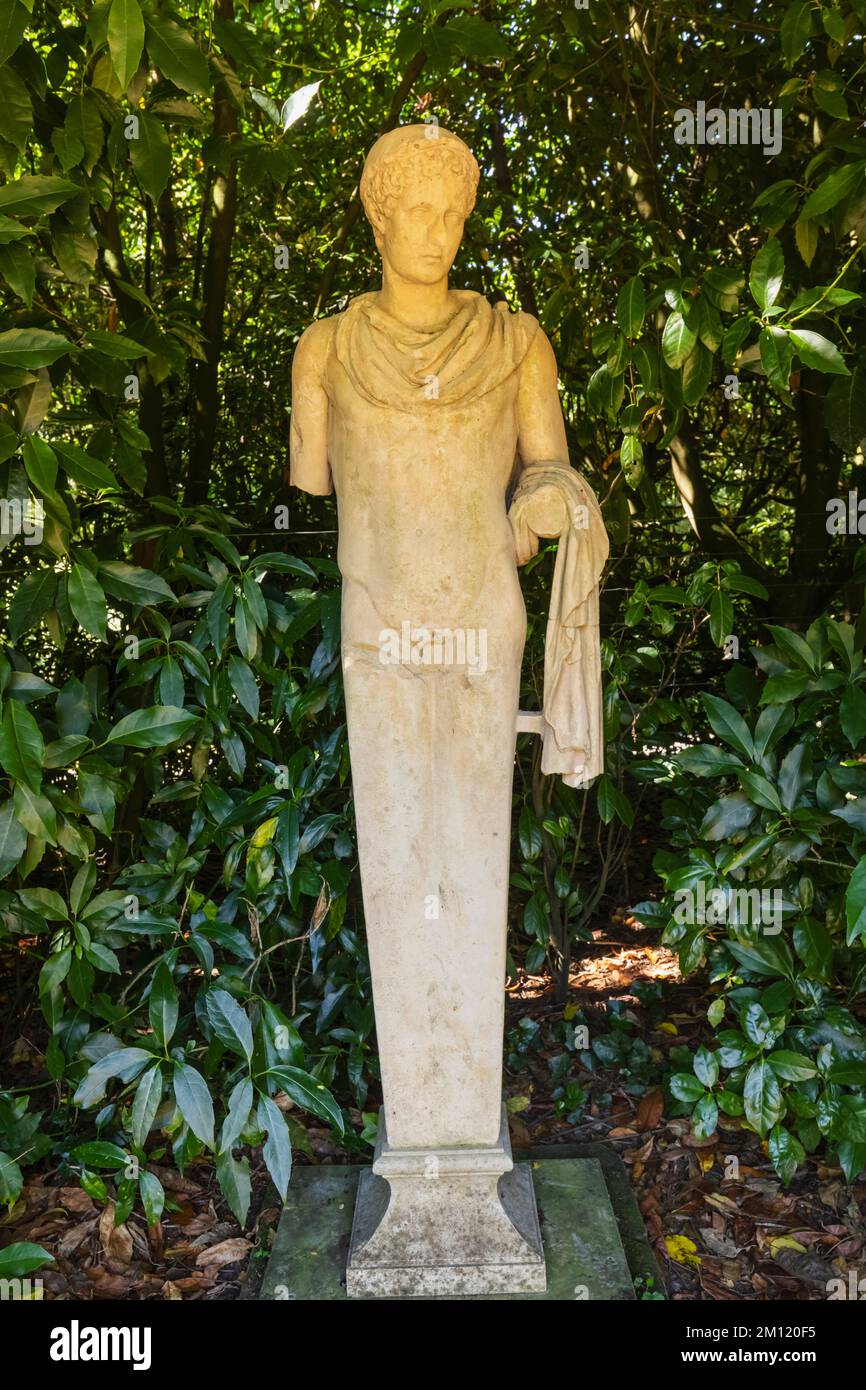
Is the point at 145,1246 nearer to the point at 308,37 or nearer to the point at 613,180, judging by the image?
the point at 613,180

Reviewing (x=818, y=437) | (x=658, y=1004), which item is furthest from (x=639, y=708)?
(x=818, y=437)

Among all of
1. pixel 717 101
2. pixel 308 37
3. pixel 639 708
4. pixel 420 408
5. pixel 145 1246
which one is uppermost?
pixel 308 37

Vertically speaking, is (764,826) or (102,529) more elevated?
(102,529)

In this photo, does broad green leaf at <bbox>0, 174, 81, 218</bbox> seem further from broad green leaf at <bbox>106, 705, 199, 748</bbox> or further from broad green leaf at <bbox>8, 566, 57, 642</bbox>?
broad green leaf at <bbox>106, 705, 199, 748</bbox>

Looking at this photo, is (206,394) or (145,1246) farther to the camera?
(206,394)

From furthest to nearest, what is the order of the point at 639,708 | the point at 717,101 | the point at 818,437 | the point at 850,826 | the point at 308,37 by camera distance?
A: 1. the point at 308,37
2. the point at 717,101
3. the point at 818,437
4. the point at 639,708
5. the point at 850,826

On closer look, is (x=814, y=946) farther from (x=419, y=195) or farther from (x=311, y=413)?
(x=419, y=195)

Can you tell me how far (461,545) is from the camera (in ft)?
8.37

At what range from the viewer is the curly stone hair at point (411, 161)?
2.35 m

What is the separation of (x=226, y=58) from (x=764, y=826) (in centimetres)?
268

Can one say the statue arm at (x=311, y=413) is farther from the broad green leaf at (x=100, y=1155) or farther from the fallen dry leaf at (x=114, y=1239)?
the fallen dry leaf at (x=114, y=1239)

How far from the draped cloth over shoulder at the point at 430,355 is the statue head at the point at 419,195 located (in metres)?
0.11

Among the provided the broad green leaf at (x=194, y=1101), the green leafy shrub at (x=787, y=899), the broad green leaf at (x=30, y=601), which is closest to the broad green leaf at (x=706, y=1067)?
the green leafy shrub at (x=787, y=899)

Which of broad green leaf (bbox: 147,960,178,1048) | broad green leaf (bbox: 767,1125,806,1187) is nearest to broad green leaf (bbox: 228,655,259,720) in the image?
broad green leaf (bbox: 147,960,178,1048)
